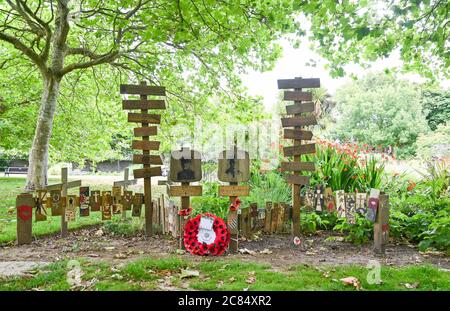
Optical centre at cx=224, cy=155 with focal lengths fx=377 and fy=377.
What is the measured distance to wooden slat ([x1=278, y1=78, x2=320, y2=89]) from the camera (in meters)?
5.97

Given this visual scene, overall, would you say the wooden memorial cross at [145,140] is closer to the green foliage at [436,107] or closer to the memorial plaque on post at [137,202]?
the memorial plaque on post at [137,202]

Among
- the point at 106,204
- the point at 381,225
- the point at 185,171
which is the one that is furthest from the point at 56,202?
the point at 381,225

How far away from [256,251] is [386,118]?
1162 inches

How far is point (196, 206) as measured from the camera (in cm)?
694

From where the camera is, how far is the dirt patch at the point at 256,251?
4.79 m

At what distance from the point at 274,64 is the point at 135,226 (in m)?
5.63

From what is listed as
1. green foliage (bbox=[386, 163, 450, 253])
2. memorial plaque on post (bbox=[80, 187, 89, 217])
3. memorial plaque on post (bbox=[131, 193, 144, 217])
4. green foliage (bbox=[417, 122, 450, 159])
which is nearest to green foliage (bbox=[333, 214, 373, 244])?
green foliage (bbox=[386, 163, 450, 253])

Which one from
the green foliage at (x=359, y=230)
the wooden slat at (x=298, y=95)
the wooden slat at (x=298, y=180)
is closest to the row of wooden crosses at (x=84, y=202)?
the wooden slat at (x=298, y=180)

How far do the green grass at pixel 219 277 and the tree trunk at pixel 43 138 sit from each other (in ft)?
18.7

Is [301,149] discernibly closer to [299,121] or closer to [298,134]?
[298,134]

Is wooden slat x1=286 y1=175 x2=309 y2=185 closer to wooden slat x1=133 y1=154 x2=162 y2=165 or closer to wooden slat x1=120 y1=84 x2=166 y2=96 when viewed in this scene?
wooden slat x1=133 y1=154 x2=162 y2=165

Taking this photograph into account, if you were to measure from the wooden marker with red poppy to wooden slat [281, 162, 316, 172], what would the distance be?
3.81 meters

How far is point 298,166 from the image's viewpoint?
602cm
